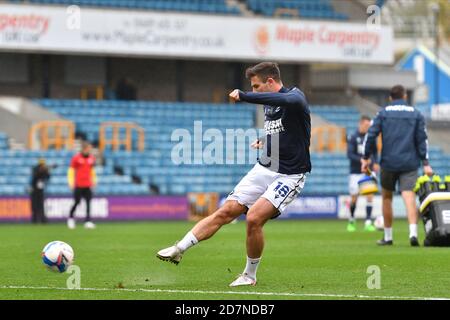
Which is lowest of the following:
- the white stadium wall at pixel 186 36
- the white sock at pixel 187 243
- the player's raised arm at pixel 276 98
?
the white sock at pixel 187 243

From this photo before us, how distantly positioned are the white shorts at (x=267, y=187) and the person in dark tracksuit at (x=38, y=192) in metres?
19.7

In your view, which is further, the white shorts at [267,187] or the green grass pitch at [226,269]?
the white shorts at [267,187]

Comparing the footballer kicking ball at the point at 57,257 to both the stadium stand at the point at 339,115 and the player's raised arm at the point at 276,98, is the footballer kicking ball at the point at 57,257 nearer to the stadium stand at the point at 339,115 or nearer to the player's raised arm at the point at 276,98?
the player's raised arm at the point at 276,98

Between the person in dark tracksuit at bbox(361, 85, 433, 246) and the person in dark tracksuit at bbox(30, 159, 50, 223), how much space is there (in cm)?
1473

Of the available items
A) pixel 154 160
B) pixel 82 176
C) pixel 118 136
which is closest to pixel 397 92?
pixel 82 176

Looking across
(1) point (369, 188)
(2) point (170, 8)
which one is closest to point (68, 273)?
(1) point (369, 188)

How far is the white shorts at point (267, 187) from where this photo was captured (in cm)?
1214

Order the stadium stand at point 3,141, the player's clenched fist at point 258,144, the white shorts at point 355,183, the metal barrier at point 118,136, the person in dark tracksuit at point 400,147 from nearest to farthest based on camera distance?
the player's clenched fist at point 258,144
the person in dark tracksuit at point 400,147
the white shorts at point 355,183
the stadium stand at point 3,141
the metal barrier at point 118,136

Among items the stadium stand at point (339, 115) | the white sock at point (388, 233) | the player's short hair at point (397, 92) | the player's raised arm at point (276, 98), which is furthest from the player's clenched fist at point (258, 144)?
the stadium stand at point (339, 115)

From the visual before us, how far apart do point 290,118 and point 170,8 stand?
28445 millimetres

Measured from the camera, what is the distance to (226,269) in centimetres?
1441

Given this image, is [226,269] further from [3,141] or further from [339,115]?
[339,115]

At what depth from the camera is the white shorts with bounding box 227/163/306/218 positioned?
12.1 meters

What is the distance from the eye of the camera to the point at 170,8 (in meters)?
40.1
